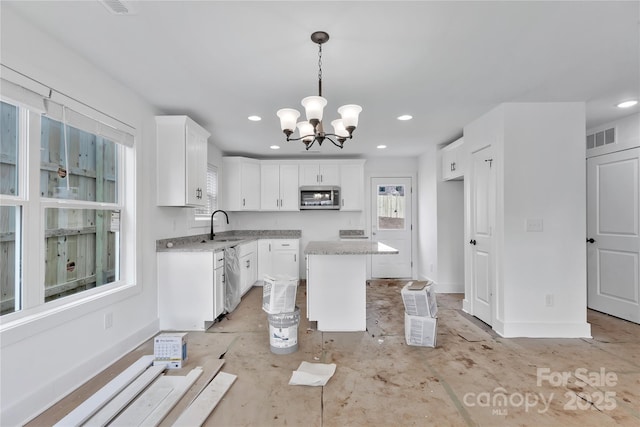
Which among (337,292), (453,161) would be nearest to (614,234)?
(453,161)

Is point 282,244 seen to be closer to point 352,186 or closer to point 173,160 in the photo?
point 352,186

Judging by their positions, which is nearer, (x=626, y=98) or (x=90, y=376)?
(x=90, y=376)

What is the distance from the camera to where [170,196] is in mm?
3246

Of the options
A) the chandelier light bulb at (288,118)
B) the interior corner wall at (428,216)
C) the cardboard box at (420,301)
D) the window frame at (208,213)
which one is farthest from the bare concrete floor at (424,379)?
the chandelier light bulb at (288,118)

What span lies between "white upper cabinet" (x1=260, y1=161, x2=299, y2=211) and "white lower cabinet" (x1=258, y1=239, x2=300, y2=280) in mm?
644

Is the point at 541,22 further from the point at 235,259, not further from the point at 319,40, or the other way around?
the point at 235,259

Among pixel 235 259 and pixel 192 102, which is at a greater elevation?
pixel 192 102

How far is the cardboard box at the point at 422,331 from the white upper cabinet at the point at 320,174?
3169 mm

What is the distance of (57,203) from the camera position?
2.12 m

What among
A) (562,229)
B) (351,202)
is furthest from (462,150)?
(351,202)

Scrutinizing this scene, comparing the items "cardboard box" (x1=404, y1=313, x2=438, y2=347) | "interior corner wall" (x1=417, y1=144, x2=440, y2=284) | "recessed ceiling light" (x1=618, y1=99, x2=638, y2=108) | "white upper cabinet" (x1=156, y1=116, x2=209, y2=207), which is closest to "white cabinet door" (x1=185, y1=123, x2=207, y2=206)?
"white upper cabinet" (x1=156, y1=116, x2=209, y2=207)

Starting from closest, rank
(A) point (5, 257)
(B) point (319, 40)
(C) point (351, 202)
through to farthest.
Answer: (A) point (5, 257)
(B) point (319, 40)
(C) point (351, 202)

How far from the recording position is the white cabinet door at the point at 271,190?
556 cm

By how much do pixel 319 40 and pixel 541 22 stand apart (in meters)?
1.35
